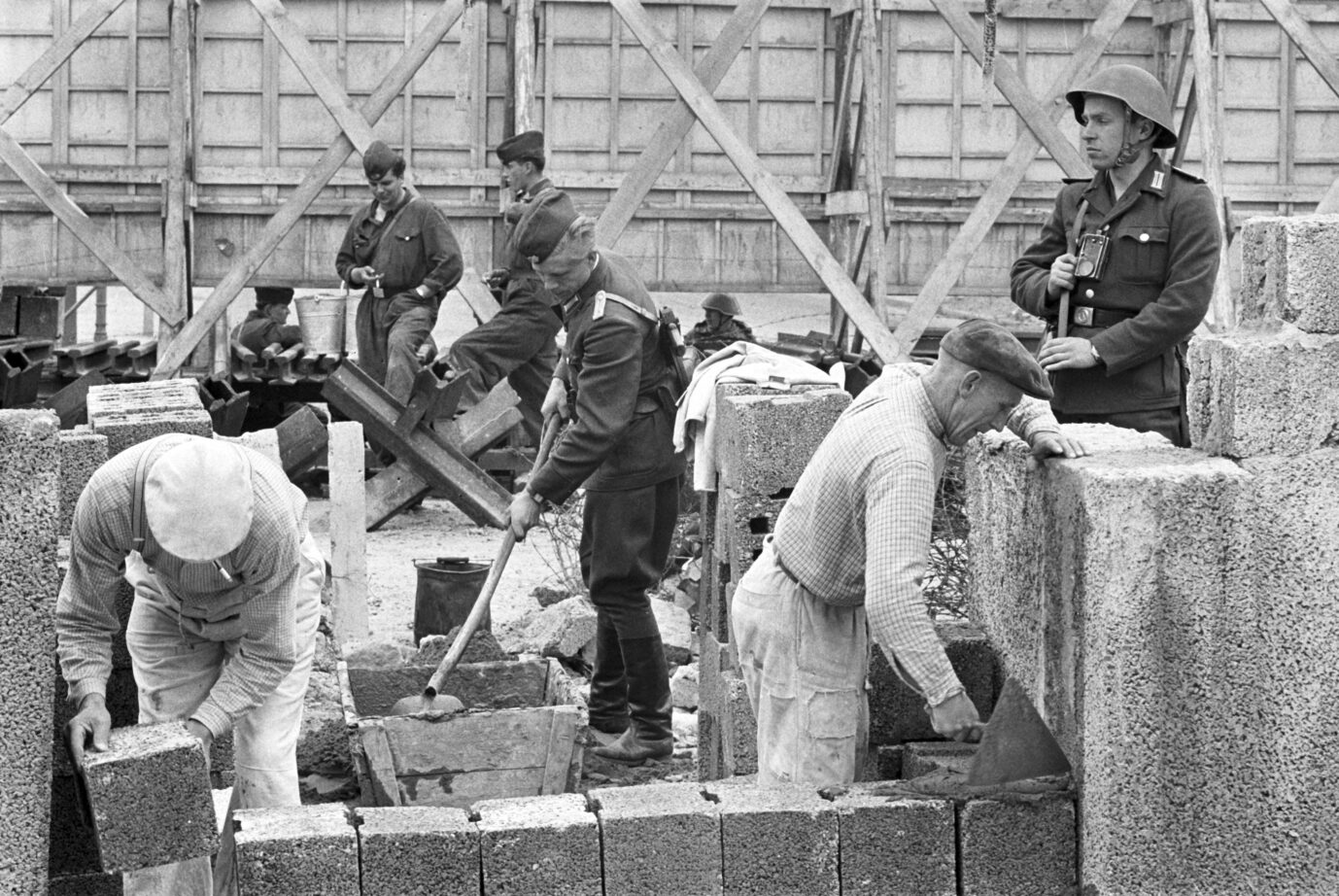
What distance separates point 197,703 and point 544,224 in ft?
8.07

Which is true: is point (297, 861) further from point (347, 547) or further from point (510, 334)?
point (510, 334)

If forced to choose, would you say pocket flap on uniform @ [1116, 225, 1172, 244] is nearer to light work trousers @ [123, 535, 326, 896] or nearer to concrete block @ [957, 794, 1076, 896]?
concrete block @ [957, 794, 1076, 896]

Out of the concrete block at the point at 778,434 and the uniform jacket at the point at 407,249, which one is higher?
the uniform jacket at the point at 407,249

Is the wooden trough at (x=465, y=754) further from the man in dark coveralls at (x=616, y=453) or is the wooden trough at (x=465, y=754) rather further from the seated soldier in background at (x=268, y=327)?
the seated soldier in background at (x=268, y=327)

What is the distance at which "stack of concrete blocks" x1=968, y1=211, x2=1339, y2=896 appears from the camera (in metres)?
4.01

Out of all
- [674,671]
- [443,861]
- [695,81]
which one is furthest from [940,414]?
[695,81]

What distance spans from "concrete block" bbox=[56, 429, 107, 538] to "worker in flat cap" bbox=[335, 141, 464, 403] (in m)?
5.87

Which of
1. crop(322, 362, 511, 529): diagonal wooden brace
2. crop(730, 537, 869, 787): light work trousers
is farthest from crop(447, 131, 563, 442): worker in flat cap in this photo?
crop(730, 537, 869, 787): light work trousers

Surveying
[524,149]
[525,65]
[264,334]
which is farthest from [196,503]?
[264,334]

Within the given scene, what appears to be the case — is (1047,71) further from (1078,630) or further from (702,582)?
(1078,630)

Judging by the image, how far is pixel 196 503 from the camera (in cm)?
438

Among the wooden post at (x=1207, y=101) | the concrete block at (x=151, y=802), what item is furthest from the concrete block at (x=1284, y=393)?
the wooden post at (x=1207, y=101)

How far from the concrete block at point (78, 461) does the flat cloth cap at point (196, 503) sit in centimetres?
79

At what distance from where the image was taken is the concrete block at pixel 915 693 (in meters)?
5.45
